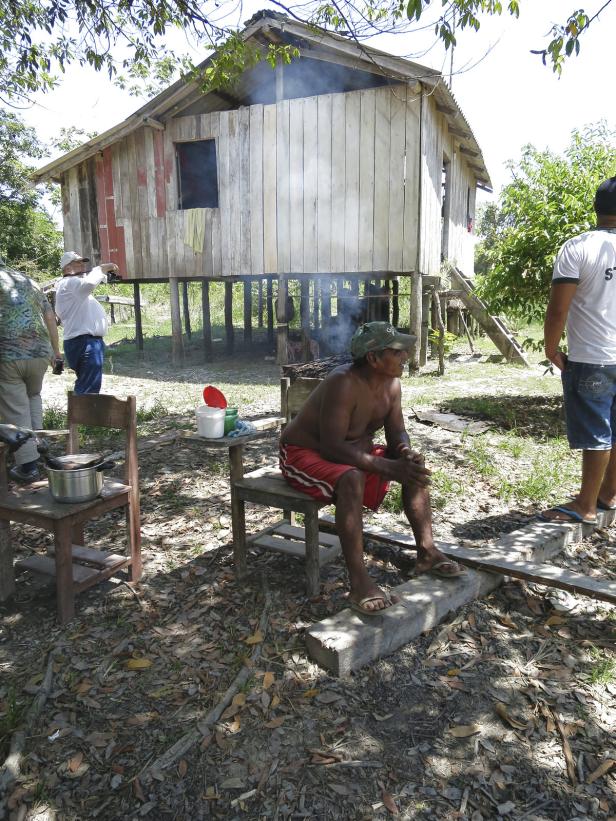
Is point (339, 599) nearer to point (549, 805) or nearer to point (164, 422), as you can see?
point (549, 805)

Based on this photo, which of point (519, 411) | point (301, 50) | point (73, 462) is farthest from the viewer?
point (301, 50)

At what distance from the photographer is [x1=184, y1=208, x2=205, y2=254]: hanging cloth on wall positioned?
41.8 feet

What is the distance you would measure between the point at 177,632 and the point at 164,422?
16.8 feet

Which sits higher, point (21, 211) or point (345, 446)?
point (21, 211)

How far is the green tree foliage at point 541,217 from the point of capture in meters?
6.98

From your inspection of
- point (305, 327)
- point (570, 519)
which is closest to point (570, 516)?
point (570, 519)

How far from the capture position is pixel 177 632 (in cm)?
315

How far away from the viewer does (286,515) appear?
4.35 metres

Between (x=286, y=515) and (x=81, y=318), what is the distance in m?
3.64

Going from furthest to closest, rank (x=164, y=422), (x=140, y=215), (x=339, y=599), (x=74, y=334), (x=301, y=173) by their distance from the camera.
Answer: (x=140, y=215) → (x=301, y=173) → (x=164, y=422) → (x=74, y=334) → (x=339, y=599)

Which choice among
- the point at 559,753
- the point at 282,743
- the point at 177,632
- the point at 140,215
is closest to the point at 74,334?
the point at 177,632

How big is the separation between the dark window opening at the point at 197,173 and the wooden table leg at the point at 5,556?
1096 cm

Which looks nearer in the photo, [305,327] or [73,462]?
[73,462]

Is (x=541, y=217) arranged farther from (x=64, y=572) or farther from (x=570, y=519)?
(x=64, y=572)
